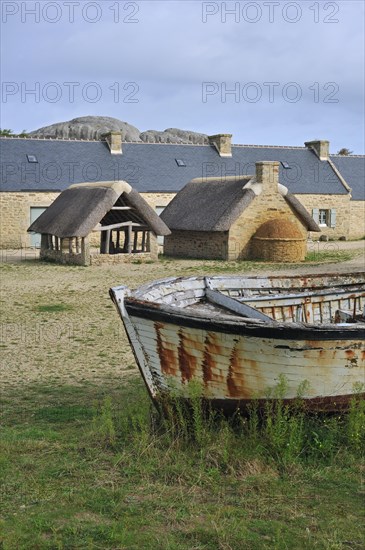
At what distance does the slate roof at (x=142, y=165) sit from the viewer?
32.7 meters

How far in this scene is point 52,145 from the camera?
1361 inches

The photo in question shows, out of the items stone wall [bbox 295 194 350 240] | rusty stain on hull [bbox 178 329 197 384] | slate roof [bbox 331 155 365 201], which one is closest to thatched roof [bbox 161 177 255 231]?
stone wall [bbox 295 194 350 240]

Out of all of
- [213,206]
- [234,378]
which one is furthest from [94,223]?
[234,378]

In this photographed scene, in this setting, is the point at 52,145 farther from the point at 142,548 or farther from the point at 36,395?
the point at 142,548

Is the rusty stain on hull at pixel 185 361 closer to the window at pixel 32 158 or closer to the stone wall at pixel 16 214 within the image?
the stone wall at pixel 16 214

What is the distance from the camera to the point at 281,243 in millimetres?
25984

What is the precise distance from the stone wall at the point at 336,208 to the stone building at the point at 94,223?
1278 cm

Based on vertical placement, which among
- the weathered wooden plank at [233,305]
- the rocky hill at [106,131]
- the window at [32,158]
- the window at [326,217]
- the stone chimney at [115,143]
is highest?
the rocky hill at [106,131]

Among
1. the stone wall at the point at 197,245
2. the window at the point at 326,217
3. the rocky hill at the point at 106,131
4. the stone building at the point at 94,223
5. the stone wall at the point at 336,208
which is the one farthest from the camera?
the rocky hill at the point at 106,131

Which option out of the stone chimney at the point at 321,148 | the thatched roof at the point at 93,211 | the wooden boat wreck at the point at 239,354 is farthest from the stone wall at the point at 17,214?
the wooden boat wreck at the point at 239,354

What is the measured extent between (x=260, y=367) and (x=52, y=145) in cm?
2915

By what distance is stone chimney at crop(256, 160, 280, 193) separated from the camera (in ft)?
86.5

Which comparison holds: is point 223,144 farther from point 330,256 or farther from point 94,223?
point 94,223

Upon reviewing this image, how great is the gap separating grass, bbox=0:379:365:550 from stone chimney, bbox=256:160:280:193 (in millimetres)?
19103
